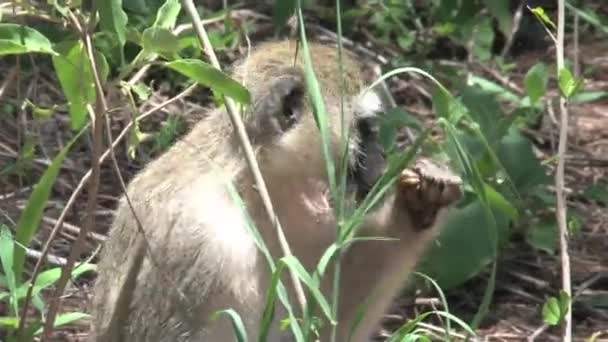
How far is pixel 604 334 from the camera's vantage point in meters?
4.61

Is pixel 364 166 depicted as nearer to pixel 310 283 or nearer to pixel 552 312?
pixel 552 312

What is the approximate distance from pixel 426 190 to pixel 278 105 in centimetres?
47

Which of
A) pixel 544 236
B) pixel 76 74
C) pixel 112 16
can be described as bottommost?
pixel 544 236

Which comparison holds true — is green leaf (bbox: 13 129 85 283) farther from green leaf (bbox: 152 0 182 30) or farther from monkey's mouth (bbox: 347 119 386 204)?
monkey's mouth (bbox: 347 119 386 204)

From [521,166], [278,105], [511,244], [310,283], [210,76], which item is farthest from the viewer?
[511,244]

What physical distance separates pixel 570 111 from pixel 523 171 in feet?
4.05

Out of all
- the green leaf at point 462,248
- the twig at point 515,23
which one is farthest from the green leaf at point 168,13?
the twig at point 515,23

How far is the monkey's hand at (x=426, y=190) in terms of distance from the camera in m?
3.64

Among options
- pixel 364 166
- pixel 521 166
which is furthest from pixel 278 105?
pixel 521 166

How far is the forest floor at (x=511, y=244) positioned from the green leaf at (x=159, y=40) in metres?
1.35

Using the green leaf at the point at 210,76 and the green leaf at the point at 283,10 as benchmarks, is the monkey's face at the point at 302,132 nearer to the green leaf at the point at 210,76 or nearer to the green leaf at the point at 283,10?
the green leaf at the point at 283,10

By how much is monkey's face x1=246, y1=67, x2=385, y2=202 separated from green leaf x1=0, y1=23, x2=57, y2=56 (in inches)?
29.8

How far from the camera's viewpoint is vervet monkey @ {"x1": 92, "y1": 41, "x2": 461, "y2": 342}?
3.52 meters

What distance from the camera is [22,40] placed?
2.92 meters
